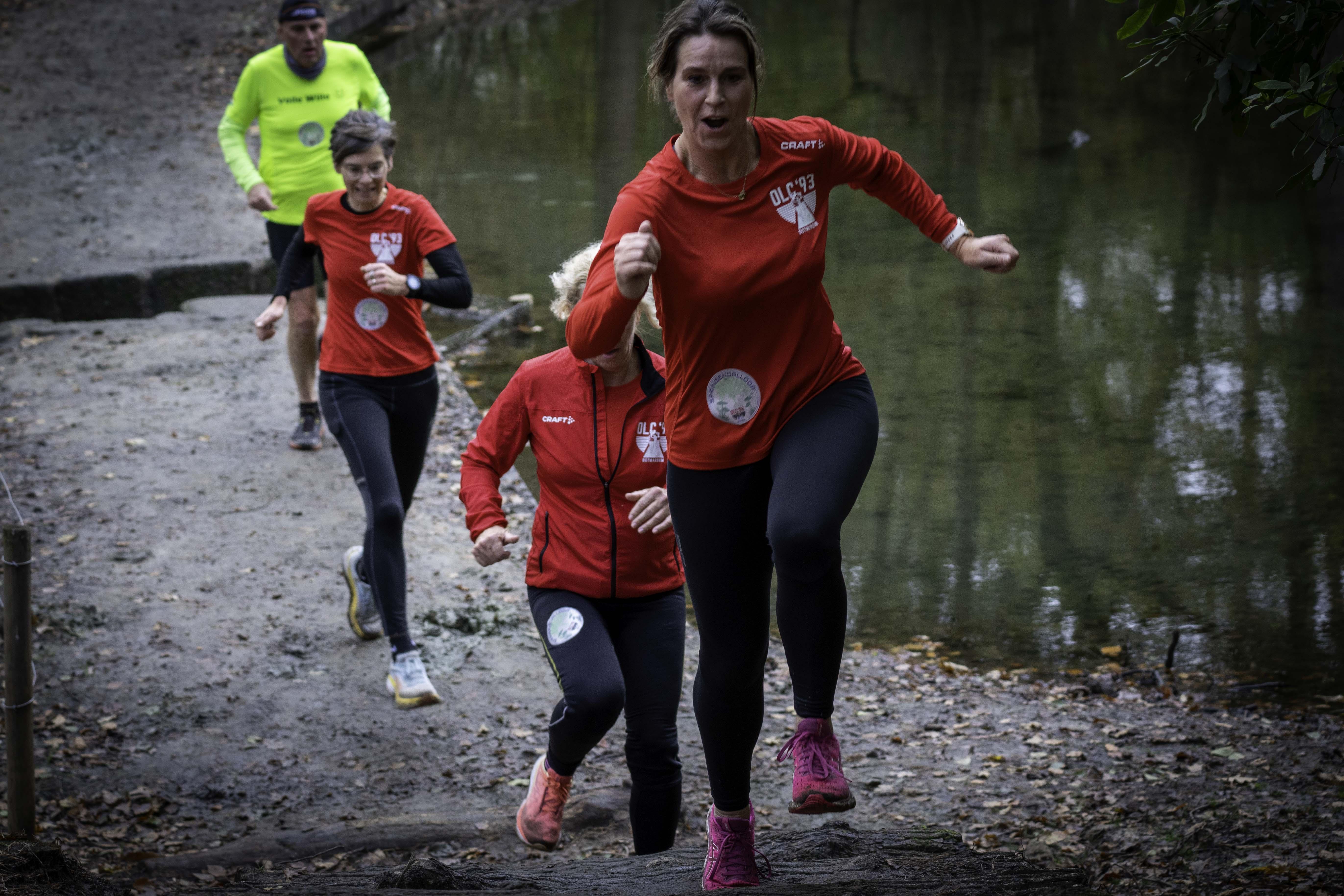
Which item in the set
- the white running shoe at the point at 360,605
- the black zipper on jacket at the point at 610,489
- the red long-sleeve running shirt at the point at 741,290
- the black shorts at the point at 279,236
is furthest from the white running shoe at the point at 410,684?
the black shorts at the point at 279,236

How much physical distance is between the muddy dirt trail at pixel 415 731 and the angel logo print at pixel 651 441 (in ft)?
4.32

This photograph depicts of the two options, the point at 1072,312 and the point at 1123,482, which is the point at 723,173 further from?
the point at 1072,312

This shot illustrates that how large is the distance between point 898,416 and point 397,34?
62.3 ft

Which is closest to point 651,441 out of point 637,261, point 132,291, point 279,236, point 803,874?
point 637,261

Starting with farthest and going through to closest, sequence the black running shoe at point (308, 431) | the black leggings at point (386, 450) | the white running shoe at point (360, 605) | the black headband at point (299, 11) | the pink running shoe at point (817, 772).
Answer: the black running shoe at point (308, 431) < the black headband at point (299, 11) < the white running shoe at point (360, 605) < the black leggings at point (386, 450) < the pink running shoe at point (817, 772)

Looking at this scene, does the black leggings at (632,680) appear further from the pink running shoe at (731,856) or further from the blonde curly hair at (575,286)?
the blonde curly hair at (575,286)

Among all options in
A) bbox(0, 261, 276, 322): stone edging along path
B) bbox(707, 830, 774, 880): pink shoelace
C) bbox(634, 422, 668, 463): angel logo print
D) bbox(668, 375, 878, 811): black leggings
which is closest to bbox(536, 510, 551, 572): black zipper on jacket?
bbox(634, 422, 668, 463): angel logo print

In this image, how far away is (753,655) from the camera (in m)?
3.27

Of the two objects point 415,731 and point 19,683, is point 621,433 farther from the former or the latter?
point 19,683

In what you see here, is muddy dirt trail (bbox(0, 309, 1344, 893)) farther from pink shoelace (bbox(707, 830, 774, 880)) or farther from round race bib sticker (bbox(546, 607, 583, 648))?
round race bib sticker (bbox(546, 607, 583, 648))

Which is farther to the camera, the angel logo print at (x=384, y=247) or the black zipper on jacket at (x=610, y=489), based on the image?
the angel logo print at (x=384, y=247)

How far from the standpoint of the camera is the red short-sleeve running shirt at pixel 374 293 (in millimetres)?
5621

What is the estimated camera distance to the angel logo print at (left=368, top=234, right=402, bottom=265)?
5.73m

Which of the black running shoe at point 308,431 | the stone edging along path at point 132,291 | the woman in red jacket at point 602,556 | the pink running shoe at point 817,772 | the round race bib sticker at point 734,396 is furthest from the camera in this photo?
the stone edging along path at point 132,291
